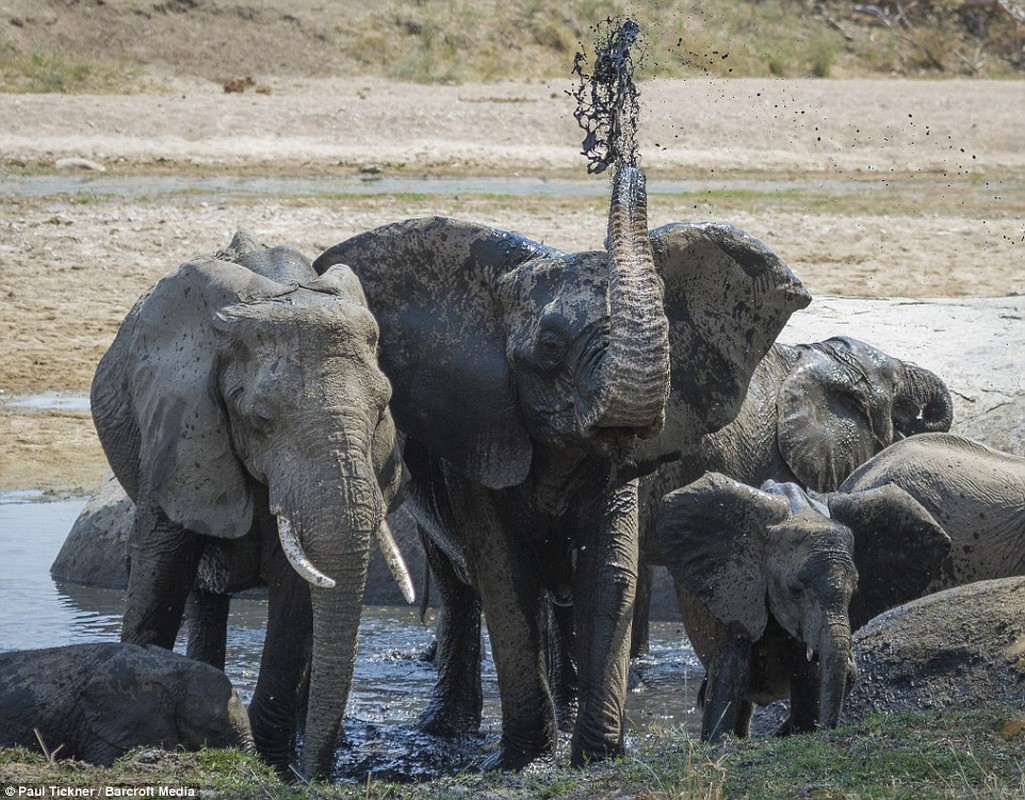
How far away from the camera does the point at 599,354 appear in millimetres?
5746

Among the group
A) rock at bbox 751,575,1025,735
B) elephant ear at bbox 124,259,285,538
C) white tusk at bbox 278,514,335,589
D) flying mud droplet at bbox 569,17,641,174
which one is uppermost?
flying mud droplet at bbox 569,17,641,174

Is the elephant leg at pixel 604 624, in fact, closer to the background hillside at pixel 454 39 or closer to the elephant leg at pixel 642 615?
the elephant leg at pixel 642 615

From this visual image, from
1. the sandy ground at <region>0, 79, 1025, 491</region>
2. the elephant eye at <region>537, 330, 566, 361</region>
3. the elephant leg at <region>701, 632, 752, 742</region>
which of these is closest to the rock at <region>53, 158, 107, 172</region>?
the sandy ground at <region>0, 79, 1025, 491</region>

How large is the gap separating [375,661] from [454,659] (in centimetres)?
111

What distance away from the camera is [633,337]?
552 cm

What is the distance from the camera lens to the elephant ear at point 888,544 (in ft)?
22.8

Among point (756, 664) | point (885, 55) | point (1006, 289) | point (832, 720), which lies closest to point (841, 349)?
point (756, 664)

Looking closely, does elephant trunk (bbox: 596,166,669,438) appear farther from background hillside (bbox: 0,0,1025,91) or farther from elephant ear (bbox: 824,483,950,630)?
background hillside (bbox: 0,0,1025,91)

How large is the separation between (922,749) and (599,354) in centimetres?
145

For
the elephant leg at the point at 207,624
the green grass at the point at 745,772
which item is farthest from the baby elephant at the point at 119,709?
the elephant leg at the point at 207,624

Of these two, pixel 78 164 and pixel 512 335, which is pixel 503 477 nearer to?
pixel 512 335

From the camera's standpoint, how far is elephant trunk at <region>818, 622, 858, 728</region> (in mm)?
6086

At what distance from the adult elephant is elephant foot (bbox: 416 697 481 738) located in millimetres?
707

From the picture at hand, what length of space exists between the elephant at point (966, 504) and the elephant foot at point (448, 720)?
5.69ft
